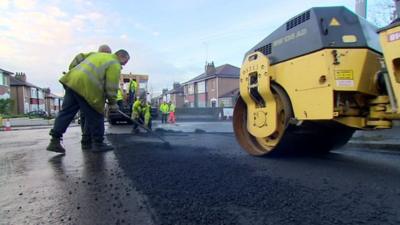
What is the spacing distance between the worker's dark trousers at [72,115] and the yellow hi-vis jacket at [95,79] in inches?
5.8

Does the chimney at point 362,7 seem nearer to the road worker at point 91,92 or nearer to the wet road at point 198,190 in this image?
the wet road at point 198,190

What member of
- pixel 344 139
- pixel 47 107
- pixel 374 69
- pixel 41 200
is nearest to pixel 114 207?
pixel 41 200

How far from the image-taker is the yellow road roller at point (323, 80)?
3.51m

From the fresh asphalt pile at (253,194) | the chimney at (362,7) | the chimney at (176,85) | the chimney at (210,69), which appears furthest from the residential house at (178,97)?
the fresh asphalt pile at (253,194)

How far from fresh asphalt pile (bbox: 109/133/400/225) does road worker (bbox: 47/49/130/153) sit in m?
1.25

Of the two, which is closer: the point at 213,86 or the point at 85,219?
the point at 85,219

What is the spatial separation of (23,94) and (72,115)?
55.9m

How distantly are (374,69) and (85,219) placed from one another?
125 inches

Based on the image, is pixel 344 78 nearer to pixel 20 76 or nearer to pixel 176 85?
pixel 20 76

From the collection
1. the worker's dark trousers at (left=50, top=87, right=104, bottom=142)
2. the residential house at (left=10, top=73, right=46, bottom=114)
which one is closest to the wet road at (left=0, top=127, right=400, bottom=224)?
the worker's dark trousers at (left=50, top=87, right=104, bottom=142)

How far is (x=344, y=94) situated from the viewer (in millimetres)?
3662

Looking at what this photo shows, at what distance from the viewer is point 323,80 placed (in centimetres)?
365

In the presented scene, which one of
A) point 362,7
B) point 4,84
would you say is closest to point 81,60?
point 362,7

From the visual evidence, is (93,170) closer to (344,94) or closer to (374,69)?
(344,94)
